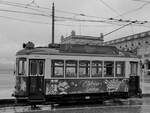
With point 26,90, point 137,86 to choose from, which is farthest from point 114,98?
point 26,90

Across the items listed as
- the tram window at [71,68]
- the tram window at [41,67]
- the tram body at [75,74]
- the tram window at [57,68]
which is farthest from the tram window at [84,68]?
the tram window at [41,67]

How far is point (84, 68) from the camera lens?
623 inches

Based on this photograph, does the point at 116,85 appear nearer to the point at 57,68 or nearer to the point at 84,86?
the point at 84,86

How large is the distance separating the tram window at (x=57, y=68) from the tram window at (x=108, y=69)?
8.57ft

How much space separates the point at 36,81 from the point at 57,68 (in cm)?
131

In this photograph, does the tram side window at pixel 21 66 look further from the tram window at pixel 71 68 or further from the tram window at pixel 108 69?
the tram window at pixel 108 69

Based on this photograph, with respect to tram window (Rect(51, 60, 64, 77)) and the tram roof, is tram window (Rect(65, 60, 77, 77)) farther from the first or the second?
the tram roof

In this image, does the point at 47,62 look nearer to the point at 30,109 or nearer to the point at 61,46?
the point at 61,46

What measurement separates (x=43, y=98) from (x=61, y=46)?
3.10 m

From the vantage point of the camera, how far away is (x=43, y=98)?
14.7m

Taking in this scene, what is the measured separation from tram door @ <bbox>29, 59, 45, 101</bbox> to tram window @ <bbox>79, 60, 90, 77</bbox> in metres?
2.15

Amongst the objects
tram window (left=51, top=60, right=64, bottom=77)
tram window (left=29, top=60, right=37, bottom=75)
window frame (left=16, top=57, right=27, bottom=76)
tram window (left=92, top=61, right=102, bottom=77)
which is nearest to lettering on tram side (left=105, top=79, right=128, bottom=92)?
tram window (left=92, top=61, right=102, bottom=77)

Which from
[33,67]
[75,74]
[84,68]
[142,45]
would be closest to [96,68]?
[84,68]

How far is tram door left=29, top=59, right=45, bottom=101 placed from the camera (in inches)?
574
